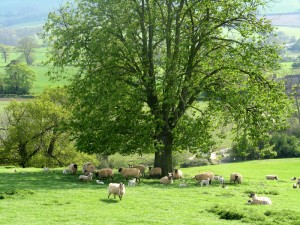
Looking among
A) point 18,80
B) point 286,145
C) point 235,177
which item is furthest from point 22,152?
point 18,80

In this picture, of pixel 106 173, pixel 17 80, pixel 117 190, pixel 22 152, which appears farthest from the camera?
pixel 17 80

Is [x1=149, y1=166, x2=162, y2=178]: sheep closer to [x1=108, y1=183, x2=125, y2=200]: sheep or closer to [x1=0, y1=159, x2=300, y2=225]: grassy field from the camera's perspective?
[x1=0, y1=159, x2=300, y2=225]: grassy field

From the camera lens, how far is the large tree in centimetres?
3319

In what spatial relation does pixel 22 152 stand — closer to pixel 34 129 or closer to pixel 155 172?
pixel 34 129

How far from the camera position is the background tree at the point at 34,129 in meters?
59.2

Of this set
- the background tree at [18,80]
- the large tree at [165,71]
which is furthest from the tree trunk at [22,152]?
the background tree at [18,80]

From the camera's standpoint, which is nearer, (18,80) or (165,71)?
(165,71)

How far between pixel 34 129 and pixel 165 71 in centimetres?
3119

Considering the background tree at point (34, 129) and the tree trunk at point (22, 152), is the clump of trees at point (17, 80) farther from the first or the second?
the tree trunk at point (22, 152)

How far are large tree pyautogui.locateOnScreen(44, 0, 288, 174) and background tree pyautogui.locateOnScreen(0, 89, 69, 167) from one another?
24.0 m

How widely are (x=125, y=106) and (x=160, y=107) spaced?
8.86 ft

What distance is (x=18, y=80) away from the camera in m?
123

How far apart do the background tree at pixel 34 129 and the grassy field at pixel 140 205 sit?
1160 inches

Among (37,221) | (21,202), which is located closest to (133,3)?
(21,202)
